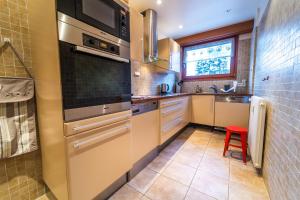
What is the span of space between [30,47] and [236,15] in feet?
10.6

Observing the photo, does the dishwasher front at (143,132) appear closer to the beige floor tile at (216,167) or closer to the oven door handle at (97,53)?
the oven door handle at (97,53)

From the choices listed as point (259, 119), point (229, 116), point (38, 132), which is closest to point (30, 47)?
point (38, 132)

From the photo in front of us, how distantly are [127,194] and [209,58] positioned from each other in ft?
11.0

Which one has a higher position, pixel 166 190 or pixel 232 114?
pixel 232 114

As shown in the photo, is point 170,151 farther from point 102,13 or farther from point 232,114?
point 102,13

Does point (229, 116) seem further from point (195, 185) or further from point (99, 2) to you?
point (99, 2)

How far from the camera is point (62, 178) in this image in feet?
2.98

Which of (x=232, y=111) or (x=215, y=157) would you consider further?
(x=232, y=111)

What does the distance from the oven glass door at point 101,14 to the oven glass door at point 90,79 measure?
0.24m

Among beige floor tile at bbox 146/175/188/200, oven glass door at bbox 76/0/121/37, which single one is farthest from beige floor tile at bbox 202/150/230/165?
oven glass door at bbox 76/0/121/37

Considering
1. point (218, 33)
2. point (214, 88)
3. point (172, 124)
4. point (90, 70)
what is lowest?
point (172, 124)

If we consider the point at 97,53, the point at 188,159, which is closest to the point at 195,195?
the point at 188,159

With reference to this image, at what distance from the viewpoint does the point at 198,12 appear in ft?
7.43

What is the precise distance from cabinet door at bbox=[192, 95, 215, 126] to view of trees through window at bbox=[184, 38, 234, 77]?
0.82 meters
